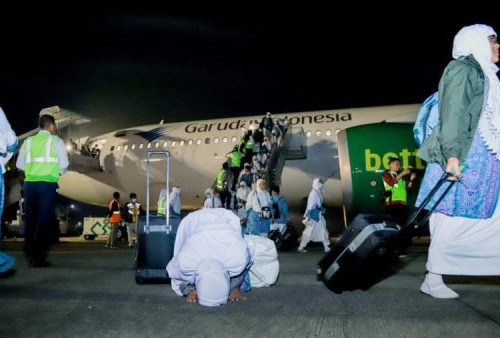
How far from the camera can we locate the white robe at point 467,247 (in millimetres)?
3469

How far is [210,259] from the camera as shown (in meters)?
3.38

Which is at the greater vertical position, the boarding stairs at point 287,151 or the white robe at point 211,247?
the boarding stairs at point 287,151

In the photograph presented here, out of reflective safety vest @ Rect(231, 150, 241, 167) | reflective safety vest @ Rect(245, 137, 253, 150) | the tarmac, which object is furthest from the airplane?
the tarmac

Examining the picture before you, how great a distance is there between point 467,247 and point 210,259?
1795 millimetres

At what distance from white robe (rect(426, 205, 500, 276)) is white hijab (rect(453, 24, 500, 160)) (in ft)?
1.71

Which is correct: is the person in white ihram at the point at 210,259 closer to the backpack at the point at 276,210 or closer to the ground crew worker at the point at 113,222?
the backpack at the point at 276,210

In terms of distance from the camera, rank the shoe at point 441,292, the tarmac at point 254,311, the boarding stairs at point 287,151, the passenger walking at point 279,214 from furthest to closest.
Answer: the boarding stairs at point 287,151 < the passenger walking at point 279,214 < the shoe at point 441,292 < the tarmac at point 254,311

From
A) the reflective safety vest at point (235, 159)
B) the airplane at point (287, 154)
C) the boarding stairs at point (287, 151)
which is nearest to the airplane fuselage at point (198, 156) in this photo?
the airplane at point (287, 154)

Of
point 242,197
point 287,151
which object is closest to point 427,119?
point 242,197

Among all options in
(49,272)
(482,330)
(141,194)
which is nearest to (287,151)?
(141,194)

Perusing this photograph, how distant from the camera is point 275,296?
3.68m

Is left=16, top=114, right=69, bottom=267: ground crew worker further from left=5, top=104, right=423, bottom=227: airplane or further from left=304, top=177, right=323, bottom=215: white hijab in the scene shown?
left=5, top=104, right=423, bottom=227: airplane

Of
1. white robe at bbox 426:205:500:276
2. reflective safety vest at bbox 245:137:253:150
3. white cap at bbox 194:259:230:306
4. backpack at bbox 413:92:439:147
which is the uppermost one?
reflective safety vest at bbox 245:137:253:150

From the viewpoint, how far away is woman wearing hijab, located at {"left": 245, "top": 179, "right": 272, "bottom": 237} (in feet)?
31.3
